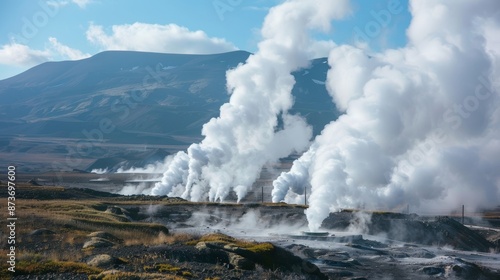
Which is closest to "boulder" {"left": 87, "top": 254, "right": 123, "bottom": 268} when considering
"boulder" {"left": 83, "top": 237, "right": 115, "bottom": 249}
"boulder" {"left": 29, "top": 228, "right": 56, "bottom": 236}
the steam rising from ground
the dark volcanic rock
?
"boulder" {"left": 83, "top": 237, "right": 115, "bottom": 249}

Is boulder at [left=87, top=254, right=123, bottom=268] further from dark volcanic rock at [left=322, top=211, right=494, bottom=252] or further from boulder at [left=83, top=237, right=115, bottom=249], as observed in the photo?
dark volcanic rock at [left=322, top=211, right=494, bottom=252]

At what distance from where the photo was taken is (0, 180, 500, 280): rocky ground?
888 inches

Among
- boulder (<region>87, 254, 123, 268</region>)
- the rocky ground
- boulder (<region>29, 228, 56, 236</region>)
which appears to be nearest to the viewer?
boulder (<region>87, 254, 123, 268</region>)

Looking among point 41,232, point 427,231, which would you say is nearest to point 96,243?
point 41,232

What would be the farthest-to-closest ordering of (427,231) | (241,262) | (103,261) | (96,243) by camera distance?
(427,231)
(96,243)
(241,262)
(103,261)

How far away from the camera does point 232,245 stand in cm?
2941

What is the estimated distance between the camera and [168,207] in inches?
2857

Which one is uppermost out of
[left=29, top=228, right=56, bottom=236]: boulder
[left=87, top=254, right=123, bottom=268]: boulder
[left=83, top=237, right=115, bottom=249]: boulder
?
[left=29, top=228, right=56, bottom=236]: boulder

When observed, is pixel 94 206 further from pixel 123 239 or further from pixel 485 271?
pixel 485 271

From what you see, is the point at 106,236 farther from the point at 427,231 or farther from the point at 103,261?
the point at 427,231

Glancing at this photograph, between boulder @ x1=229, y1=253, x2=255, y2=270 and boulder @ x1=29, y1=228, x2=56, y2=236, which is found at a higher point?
boulder @ x1=29, y1=228, x2=56, y2=236

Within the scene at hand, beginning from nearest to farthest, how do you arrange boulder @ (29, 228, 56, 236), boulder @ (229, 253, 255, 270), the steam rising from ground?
boulder @ (229, 253, 255, 270) < boulder @ (29, 228, 56, 236) < the steam rising from ground

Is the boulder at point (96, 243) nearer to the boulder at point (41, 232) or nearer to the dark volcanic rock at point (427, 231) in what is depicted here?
the boulder at point (41, 232)

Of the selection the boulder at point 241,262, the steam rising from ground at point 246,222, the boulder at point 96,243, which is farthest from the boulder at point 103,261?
the steam rising from ground at point 246,222
